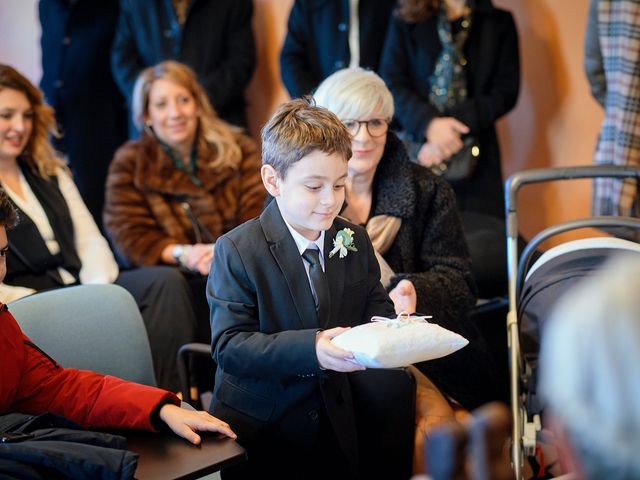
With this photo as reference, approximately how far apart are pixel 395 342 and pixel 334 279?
314 millimetres

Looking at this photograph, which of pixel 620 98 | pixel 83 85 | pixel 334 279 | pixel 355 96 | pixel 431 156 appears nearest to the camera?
pixel 334 279

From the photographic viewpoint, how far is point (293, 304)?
1865mm

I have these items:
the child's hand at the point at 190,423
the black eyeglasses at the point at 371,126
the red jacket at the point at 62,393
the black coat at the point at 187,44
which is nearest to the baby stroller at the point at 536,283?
the black eyeglasses at the point at 371,126

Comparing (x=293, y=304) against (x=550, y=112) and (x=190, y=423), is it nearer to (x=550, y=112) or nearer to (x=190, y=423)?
(x=190, y=423)

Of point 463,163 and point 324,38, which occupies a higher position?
point 324,38

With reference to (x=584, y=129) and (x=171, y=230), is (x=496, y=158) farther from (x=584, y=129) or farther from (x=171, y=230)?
(x=171, y=230)

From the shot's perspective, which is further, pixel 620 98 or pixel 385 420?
pixel 620 98

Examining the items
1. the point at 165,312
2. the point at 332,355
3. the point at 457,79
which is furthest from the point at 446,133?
the point at 332,355

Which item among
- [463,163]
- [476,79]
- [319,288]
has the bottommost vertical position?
[319,288]

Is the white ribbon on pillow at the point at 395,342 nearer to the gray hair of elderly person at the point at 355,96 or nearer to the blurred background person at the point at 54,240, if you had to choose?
the gray hair of elderly person at the point at 355,96

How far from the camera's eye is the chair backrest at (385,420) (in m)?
1.98

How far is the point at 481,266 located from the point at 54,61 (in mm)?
2428

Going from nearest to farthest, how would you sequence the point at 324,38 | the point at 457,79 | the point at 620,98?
the point at 620,98 < the point at 457,79 < the point at 324,38

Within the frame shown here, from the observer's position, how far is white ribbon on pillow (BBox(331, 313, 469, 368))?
1624 mm
